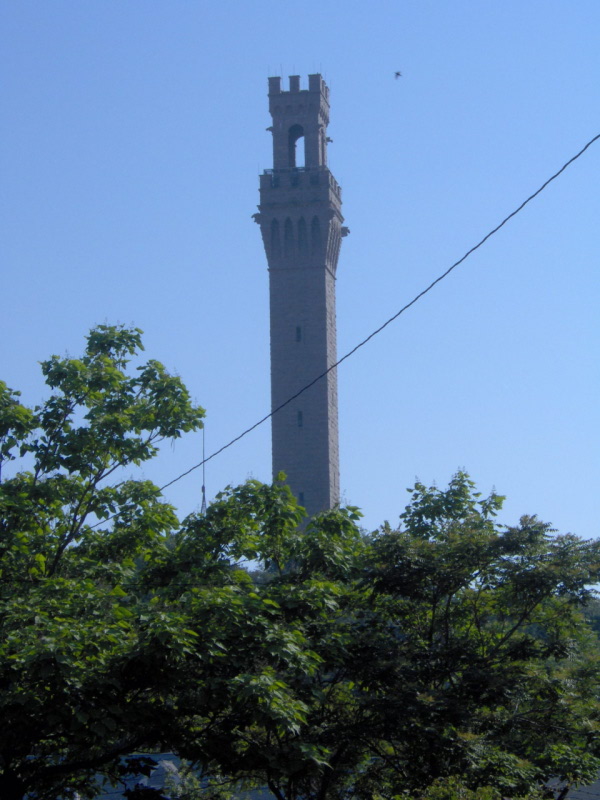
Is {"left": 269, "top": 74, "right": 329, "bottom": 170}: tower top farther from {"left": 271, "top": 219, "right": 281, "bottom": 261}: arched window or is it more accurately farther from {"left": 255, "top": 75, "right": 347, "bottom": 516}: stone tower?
{"left": 271, "top": 219, "right": 281, "bottom": 261}: arched window

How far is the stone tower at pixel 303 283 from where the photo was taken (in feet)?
194

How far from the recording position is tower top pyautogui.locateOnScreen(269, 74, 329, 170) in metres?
63.2

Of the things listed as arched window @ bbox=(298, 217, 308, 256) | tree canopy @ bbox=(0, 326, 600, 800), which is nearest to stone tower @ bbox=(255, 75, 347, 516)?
arched window @ bbox=(298, 217, 308, 256)

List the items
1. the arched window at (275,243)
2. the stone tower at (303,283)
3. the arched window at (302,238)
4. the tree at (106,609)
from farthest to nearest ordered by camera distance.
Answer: the arched window at (275,243), the arched window at (302,238), the stone tower at (303,283), the tree at (106,609)

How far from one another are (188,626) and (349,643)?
2.71 metres

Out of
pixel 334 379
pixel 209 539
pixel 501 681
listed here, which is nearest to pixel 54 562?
pixel 209 539

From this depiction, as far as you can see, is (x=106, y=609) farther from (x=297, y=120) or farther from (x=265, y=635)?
(x=297, y=120)

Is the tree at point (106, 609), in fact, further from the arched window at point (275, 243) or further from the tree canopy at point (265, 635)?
the arched window at point (275, 243)

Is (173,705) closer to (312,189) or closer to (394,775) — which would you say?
(394,775)

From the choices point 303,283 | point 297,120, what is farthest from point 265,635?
point 297,120

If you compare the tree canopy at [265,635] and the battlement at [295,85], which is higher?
the battlement at [295,85]

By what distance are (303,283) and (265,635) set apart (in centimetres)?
4769

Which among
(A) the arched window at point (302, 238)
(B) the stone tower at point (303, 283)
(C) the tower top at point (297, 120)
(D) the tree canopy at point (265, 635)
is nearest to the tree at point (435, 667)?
(D) the tree canopy at point (265, 635)

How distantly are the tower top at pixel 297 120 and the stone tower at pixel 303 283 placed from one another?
6 centimetres
